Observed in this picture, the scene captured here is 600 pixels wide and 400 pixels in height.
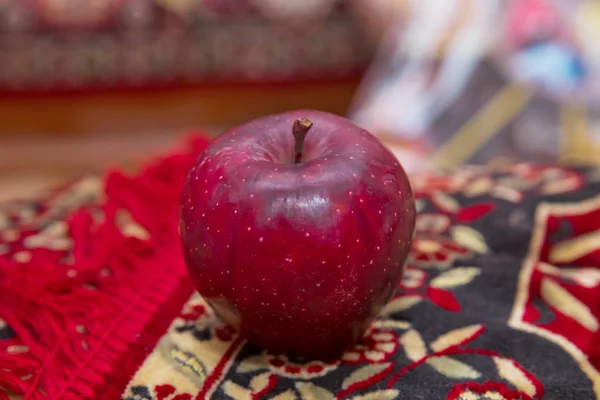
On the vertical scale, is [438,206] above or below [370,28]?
below

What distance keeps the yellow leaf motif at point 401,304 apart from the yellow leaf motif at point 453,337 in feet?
0.18

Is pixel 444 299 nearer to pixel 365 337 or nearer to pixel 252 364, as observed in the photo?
pixel 365 337

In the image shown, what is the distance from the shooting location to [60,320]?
586 mm

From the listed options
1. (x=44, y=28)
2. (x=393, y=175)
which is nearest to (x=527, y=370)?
(x=393, y=175)

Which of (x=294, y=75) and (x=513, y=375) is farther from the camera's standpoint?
(x=294, y=75)

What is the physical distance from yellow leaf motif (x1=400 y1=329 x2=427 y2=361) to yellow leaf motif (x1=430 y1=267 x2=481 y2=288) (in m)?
0.09

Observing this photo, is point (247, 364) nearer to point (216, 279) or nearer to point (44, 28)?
point (216, 279)

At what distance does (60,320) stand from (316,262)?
0.27 metres

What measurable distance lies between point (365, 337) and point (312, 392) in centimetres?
9

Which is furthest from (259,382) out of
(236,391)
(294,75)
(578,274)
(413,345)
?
(294,75)

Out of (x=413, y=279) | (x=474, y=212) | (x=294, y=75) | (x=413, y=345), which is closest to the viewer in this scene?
(x=413, y=345)

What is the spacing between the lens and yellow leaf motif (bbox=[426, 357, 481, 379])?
523mm

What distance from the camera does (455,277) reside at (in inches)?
26.3

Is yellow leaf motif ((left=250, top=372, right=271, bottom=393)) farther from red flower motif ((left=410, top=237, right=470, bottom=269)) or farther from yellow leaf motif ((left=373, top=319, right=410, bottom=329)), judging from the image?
red flower motif ((left=410, top=237, right=470, bottom=269))
